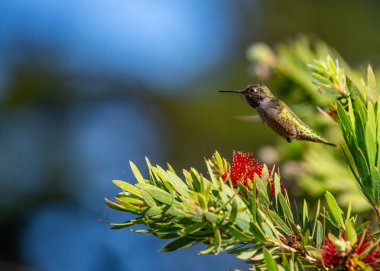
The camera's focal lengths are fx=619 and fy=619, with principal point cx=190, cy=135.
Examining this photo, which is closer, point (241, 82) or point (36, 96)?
point (241, 82)

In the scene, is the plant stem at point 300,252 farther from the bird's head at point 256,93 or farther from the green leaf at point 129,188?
the bird's head at point 256,93

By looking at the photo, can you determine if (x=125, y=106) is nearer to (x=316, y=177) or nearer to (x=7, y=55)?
(x=7, y=55)

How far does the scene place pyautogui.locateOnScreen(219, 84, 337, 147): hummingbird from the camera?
1.21 metres

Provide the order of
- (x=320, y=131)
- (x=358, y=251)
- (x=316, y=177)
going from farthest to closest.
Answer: (x=320, y=131) < (x=316, y=177) < (x=358, y=251)

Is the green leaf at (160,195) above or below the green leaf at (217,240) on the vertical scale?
above

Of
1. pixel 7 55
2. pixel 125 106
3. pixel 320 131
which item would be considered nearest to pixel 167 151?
pixel 125 106

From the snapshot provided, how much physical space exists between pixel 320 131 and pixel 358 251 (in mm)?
661

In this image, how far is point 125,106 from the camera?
21.4ft

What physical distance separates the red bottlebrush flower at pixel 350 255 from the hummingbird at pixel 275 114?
1.95 feet

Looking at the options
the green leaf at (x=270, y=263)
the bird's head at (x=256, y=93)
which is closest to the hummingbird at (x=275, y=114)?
the bird's head at (x=256, y=93)

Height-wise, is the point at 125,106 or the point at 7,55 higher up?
the point at 7,55

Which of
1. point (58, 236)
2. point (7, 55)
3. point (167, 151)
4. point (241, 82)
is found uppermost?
point (7, 55)

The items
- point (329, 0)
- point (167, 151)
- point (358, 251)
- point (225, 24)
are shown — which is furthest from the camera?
point (225, 24)

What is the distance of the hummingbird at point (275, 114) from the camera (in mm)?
1214
